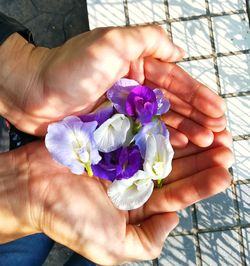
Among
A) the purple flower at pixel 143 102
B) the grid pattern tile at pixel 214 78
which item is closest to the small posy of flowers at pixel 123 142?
the purple flower at pixel 143 102

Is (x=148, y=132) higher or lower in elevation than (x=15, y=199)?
higher

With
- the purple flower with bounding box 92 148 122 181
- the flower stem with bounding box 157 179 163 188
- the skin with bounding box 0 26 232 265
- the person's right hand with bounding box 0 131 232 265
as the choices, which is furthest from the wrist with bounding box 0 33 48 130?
the flower stem with bounding box 157 179 163 188

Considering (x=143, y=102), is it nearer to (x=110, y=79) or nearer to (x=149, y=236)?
(x=110, y=79)

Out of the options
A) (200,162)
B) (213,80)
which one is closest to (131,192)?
(200,162)

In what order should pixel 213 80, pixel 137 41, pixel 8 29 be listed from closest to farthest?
pixel 137 41 → pixel 8 29 → pixel 213 80

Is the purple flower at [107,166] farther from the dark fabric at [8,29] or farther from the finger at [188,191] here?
the dark fabric at [8,29]

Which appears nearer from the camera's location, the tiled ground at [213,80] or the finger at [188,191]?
the finger at [188,191]

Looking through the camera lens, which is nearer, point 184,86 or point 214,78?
point 184,86
